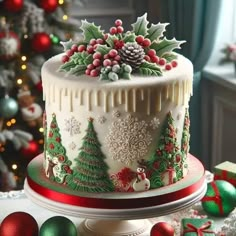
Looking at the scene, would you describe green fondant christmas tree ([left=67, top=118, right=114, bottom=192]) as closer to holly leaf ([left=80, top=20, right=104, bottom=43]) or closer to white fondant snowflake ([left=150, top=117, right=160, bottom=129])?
white fondant snowflake ([left=150, top=117, right=160, bottom=129])

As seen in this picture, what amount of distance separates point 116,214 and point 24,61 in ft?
5.32

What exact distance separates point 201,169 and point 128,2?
203 centimetres

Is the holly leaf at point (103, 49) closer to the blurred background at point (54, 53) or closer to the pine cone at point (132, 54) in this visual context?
the pine cone at point (132, 54)

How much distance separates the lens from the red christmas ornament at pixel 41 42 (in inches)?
119

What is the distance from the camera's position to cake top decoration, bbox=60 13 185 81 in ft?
5.41

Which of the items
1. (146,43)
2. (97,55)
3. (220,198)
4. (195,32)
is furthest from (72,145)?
(195,32)

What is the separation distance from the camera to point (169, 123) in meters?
1.70

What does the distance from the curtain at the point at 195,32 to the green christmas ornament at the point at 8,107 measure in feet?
3.17

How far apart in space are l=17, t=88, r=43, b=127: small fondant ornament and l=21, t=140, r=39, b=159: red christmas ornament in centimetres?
10

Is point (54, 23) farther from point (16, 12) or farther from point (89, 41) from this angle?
point (89, 41)

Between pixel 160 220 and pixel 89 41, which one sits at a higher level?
pixel 89 41

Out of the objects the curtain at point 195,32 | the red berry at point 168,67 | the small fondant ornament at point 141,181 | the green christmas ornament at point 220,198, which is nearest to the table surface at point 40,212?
the green christmas ornament at point 220,198

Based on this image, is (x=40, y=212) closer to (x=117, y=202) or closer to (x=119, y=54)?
(x=117, y=202)

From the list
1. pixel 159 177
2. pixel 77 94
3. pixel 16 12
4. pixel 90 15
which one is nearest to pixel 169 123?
pixel 159 177
